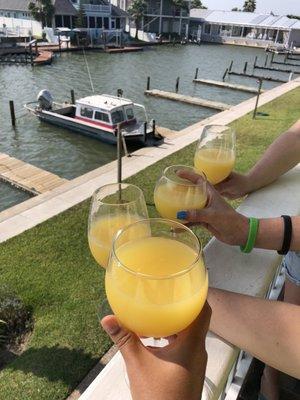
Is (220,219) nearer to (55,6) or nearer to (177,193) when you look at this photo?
(177,193)

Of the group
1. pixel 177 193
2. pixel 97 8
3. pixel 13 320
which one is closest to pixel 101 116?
pixel 13 320

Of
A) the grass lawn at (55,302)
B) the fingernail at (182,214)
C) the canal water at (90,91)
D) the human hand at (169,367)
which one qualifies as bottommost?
the canal water at (90,91)

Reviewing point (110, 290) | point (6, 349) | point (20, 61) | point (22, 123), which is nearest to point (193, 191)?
point (110, 290)

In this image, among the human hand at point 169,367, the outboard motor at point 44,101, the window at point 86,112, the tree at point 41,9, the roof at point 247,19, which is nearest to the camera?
the human hand at point 169,367

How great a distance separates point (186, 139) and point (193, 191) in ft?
35.0

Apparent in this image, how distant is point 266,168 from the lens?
2174 mm

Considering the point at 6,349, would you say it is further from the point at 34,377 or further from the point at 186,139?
the point at 186,139

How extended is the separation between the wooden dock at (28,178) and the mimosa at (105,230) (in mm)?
8325

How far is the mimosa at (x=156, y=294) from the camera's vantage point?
947 millimetres

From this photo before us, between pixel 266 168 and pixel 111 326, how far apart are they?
1.49 metres

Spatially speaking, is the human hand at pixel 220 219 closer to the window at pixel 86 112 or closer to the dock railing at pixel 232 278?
the dock railing at pixel 232 278

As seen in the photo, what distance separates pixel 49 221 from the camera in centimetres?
663

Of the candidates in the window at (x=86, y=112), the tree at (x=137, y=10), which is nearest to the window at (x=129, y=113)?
the window at (x=86, y=112)

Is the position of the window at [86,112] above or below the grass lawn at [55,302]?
below
